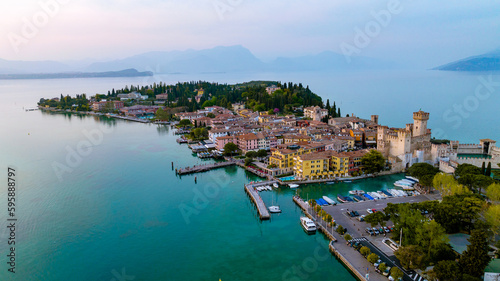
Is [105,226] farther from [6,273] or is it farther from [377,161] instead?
[377,161]

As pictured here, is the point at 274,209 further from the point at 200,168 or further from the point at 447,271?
the point at 200,168

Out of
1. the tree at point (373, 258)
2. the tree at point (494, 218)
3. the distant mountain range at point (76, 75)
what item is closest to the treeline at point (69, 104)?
the tree at point (373, 258)

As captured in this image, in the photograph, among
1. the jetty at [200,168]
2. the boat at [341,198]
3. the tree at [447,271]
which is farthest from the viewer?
the jetty at [200,168]

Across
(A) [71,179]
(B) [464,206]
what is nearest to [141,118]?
(A) [71,179]

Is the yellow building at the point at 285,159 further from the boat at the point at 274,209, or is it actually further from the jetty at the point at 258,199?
the boat at the point at 274,209

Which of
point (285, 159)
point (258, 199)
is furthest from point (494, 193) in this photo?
point (285, 159)
